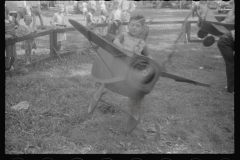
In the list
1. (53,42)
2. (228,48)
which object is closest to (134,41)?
(228,48)

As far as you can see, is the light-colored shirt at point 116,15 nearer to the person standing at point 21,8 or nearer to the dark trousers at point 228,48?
the person standing at point 21,8

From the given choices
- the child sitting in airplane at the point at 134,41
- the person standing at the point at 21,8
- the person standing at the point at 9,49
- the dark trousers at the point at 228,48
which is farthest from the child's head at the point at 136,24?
the person standing at the point at 21,8

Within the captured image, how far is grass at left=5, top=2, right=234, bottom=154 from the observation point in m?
3.17

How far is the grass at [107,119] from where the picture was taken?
10.4 feet

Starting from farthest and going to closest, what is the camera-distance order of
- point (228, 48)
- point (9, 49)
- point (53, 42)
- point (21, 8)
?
1. point (21, 8)
2. point (53, 42)
3. point (9, 49)
4. point (228, 48)

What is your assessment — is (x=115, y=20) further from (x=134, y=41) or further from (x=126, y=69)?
(x=126, y=69)

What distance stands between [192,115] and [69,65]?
3.51m

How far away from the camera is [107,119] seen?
12.5ft

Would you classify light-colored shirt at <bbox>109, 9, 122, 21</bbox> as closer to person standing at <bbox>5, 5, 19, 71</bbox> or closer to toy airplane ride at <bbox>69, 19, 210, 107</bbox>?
person standing at <bbox>5, 5, 19, 71</bbox>

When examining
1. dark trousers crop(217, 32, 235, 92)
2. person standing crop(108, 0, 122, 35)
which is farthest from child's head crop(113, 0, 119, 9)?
dark trousers crop(217, 32, 235, 92)

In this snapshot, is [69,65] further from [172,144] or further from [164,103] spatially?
[172,144]
